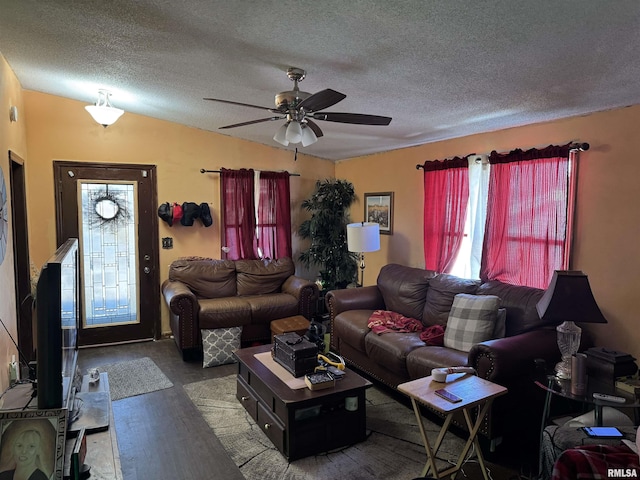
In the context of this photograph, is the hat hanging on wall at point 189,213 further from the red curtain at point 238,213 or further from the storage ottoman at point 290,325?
the storage ottoman at point 290,325

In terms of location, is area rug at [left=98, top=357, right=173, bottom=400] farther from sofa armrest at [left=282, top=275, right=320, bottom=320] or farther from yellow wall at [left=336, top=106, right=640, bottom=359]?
yellow wall at [left=336, top=106, right=640, bottom=359]

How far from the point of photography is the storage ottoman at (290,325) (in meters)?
4.29

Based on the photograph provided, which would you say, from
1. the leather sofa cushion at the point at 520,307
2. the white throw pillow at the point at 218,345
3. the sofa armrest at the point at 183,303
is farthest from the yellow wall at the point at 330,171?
the white throw pillow at the point at 218,345

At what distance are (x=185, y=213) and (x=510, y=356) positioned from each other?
3.81 metres

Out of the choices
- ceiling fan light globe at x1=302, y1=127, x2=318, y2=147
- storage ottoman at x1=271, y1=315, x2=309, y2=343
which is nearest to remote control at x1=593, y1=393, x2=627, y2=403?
ceiling fan light globe at x1=302, y1=127, x2=318, y2=147

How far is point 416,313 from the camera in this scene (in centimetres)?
409

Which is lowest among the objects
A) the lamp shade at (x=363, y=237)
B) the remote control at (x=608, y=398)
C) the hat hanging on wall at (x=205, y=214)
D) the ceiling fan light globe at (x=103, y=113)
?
the remote control at (x=608, y=398)

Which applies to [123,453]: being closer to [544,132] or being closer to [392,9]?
[392,9]

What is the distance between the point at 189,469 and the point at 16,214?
2.87 meters

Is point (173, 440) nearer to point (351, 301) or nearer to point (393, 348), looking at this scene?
point (393, 348)

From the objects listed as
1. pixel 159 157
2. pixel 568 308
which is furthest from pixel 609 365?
pixel 159 157

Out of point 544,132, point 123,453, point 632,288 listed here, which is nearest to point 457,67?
point 544,132

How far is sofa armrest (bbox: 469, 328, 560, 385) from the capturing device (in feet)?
8.54

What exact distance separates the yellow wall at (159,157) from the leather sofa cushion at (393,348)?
255 cm
